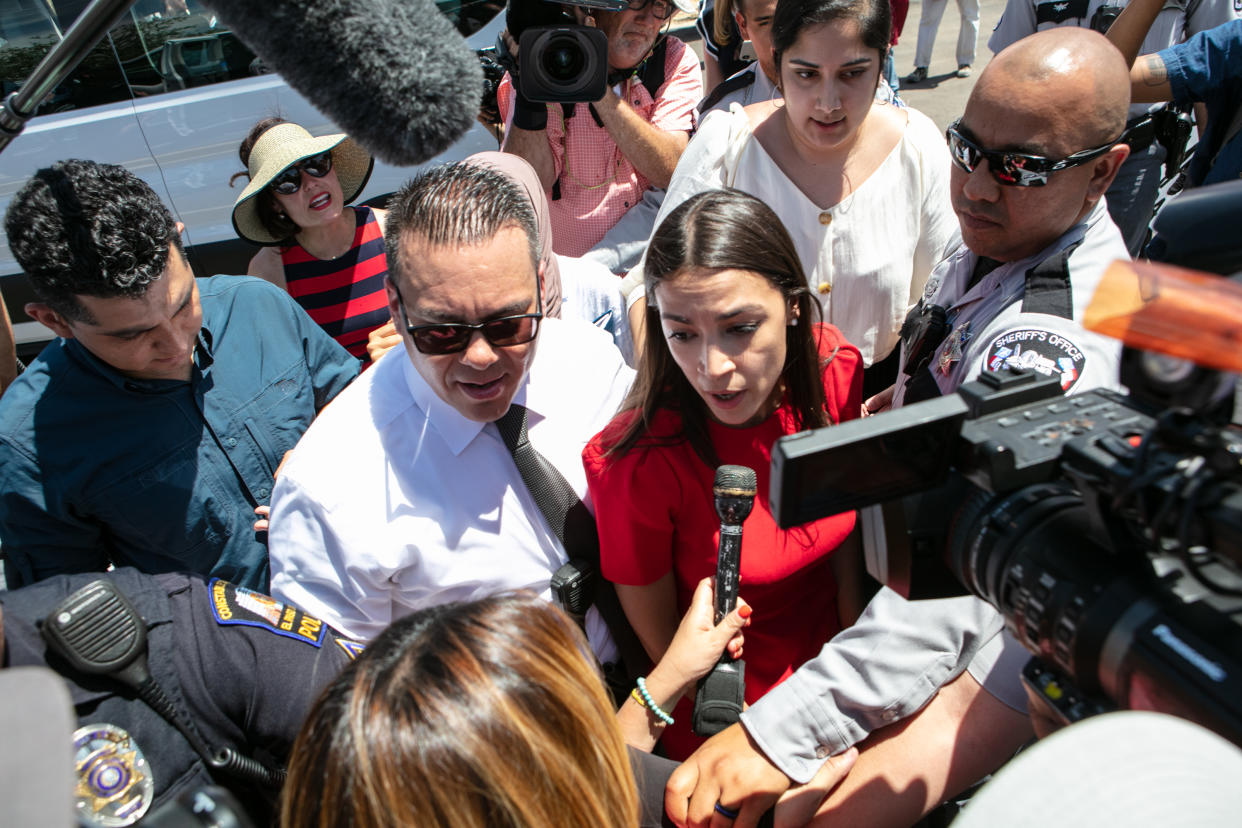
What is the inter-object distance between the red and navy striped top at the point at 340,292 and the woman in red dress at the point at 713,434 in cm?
150

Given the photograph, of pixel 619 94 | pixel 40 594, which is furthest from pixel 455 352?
pixel 619 94

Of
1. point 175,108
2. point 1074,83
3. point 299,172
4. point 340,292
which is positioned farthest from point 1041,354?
point 175,108

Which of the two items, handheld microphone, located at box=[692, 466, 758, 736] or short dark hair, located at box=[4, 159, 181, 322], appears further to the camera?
short dark hair, located at box=[4, 159, 181, 322]

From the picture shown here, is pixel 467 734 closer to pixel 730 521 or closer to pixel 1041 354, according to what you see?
pixel 730 521

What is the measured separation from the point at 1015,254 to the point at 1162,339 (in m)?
1.12

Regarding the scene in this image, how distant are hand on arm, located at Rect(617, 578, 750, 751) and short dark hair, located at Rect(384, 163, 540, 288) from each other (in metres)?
0.92

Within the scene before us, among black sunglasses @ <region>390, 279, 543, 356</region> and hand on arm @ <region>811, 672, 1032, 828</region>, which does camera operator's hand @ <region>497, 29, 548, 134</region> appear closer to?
black sunglasses @ <region>390, 279, 543, 356</region>

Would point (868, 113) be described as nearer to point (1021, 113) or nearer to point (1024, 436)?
point (1021, 113)

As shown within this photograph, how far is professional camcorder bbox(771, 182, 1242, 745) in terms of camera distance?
30.1 inches

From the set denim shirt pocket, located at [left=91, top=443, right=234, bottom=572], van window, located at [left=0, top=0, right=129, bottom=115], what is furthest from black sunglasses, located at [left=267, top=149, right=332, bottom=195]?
van window, located at [left=0, top=0, right=129, bottom=115]

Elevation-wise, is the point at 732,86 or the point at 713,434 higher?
the point at 732,86

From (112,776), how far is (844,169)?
222 centimetres

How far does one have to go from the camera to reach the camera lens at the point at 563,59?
247 centimetres

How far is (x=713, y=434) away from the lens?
183cm
